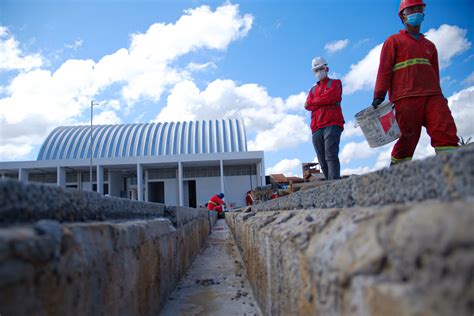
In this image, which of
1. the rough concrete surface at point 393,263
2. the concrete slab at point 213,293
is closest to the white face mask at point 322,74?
the concrete slab at point 213,293

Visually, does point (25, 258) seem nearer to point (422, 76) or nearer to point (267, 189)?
point (422, 76)

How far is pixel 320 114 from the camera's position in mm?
4824

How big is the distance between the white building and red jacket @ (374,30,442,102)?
19.7 meters

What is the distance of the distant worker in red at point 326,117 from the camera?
15.3 feet

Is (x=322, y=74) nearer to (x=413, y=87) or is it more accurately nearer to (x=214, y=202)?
(x=413, y=87)

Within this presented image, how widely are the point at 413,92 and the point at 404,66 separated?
1.06 ft

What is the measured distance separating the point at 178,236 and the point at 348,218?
2576 millimetres

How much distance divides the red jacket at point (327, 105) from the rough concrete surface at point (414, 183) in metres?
3.20

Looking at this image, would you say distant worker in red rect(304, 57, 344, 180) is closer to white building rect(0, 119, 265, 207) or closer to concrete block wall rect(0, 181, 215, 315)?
concrete block wall rect(0, 181, 215, 315)

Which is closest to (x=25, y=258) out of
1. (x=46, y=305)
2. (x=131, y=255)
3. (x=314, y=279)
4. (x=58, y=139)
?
(x=46, y=305)

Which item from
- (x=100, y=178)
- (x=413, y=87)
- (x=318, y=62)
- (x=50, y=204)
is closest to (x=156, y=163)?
(x=100, y=178)

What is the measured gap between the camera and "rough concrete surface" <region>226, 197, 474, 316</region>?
65 centimetres

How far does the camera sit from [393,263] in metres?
0.77

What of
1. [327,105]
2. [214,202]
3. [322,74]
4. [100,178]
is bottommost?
[214,202]
